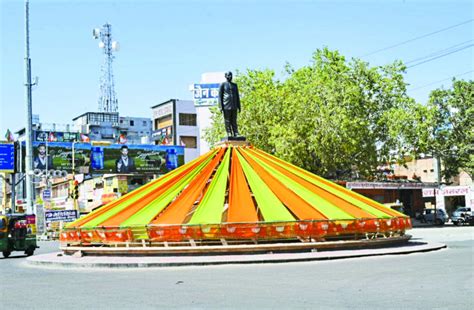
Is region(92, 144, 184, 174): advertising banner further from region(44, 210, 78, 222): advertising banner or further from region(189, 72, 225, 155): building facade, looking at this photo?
region(44, 210, 78, 222): advertising banner

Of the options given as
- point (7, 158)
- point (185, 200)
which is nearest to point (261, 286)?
point (185, 200)

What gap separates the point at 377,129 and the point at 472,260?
29777 millimetres

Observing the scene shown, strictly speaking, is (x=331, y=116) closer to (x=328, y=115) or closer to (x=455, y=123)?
(x=328, y=115)

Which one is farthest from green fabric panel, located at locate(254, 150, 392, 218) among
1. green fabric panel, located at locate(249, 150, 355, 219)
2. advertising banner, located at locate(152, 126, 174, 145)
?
advertising banner, located at locate(152, 126, 174, 145)

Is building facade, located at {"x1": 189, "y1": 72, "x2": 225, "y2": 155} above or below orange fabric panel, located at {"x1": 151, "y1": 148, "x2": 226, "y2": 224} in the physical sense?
above

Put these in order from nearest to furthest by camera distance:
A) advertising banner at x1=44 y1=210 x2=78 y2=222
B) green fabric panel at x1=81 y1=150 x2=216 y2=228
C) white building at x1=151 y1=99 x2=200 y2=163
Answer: green fabric panel at x1=81 y1=150 x2=216 y2=228 < advertising banner at x1=44 y1=210 x2=78 y2=222 < white building at x1=151 y1=99 x2=200 y2=163

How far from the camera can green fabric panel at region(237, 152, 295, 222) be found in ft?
61.3

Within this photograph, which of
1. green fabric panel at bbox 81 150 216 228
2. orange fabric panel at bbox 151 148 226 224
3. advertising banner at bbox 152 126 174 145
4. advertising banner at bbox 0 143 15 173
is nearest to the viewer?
orange fabric panel at bbox 151 148 226 224

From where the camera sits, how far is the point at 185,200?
20.3m

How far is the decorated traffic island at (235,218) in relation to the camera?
18.2 metres

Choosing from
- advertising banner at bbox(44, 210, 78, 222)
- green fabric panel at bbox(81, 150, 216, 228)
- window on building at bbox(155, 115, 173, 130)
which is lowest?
advertising banner at bbox(44, 210, 78, 222)

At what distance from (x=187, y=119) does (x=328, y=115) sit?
35.8 m

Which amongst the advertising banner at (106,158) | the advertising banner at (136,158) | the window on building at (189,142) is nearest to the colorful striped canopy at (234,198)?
the advertising banner at (106,158)

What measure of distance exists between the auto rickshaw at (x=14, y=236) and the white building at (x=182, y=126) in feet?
158
